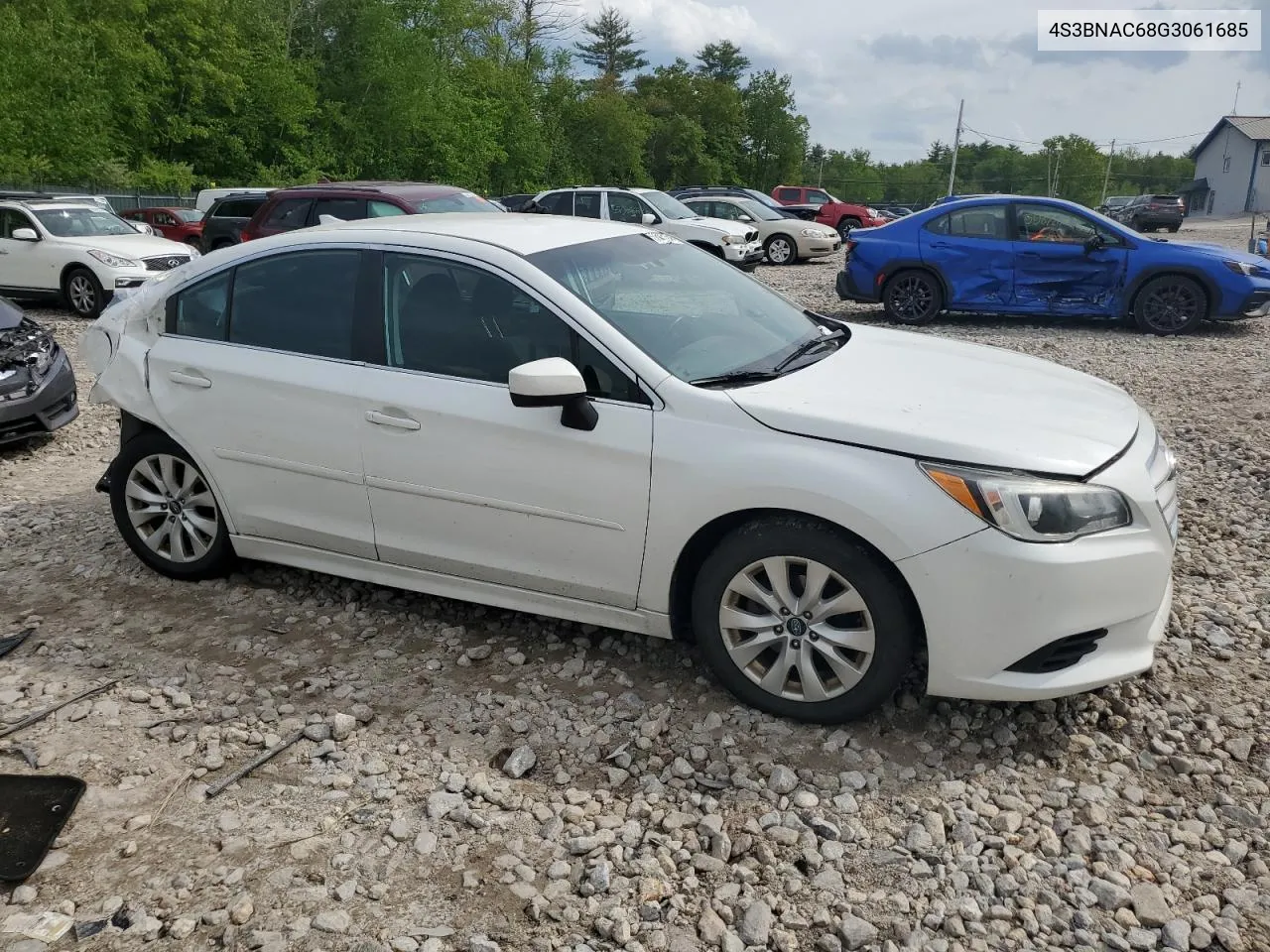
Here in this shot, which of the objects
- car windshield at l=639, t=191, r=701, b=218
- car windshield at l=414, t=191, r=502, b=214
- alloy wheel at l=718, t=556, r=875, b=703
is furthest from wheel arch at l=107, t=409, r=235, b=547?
car windshield at l=639, t=191, r=701, b=218

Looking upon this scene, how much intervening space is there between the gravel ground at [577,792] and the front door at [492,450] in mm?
473

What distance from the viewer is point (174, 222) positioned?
22062 mm

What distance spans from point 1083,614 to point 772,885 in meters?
1.26

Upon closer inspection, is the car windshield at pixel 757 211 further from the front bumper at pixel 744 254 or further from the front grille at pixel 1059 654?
the front grille at pixel 1059 654

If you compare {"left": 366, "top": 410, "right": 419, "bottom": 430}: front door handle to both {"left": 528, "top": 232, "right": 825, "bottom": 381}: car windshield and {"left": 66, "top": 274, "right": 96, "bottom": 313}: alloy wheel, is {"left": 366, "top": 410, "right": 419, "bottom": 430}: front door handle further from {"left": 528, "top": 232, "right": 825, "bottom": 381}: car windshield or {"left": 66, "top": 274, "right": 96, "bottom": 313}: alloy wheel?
{"left": 66, "top": 274, "right": 96, "bottom": 313}: alloy wheel

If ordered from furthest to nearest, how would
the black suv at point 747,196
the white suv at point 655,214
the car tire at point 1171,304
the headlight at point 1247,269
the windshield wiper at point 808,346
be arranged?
1. the black suv at point 747,196
2. the white suv at point 655,214
3. the car tire at point 1171,304
4. the headlight at point 1247,269
5. the windshield wiper at point 808,346

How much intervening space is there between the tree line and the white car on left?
564 inches

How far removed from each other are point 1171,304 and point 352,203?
9.44m

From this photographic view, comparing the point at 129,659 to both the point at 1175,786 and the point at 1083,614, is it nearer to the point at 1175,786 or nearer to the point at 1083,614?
the point at 1083,614

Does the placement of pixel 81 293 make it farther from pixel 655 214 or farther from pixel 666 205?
pixel 666 205

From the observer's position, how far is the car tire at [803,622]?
10.6ft

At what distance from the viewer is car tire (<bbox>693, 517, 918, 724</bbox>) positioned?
10.6ft

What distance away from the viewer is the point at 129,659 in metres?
4.11

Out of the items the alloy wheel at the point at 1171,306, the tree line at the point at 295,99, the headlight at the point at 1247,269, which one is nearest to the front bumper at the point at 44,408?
the alloy wheel at the point at 1171,306
